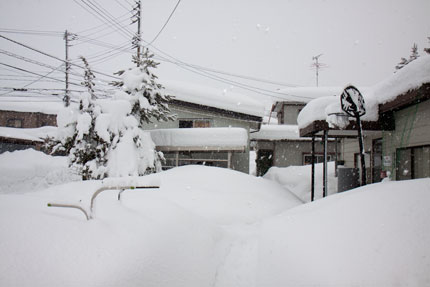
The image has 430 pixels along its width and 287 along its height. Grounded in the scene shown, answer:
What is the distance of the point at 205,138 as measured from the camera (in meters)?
13.0

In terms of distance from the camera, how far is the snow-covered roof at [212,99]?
14.9 m

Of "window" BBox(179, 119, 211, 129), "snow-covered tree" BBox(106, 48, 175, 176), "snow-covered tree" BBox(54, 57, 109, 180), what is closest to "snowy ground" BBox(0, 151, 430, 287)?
"snow-covered tree" BBox(106, 48, 175, 176)

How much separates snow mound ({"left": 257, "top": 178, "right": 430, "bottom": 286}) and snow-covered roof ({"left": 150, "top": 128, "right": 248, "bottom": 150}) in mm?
9209

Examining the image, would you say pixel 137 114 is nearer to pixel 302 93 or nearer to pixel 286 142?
pixel 286 142

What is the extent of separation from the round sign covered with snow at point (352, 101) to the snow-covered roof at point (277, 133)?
1210 centimetres

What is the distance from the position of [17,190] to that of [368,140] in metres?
16.9

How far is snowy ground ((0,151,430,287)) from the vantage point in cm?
189

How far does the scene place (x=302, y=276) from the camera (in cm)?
257

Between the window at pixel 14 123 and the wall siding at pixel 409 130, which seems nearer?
the wall siding at pixel 409 130

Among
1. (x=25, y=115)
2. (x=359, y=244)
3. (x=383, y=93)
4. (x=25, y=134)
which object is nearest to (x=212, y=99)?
(x=383, y=93)

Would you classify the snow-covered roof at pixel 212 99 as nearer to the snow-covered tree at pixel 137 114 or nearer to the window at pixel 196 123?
the window at pixel 196 123

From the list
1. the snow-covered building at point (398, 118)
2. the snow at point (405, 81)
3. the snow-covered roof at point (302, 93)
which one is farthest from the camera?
the snow-covered roof at point (302, 93)

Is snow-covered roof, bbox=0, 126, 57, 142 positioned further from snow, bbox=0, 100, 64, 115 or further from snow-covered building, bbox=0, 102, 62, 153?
snow, bbox=0, 100, 64, 115

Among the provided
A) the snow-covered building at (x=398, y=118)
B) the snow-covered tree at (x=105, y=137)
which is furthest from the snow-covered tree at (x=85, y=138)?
the snow-covered building at (x=398, y=118)
